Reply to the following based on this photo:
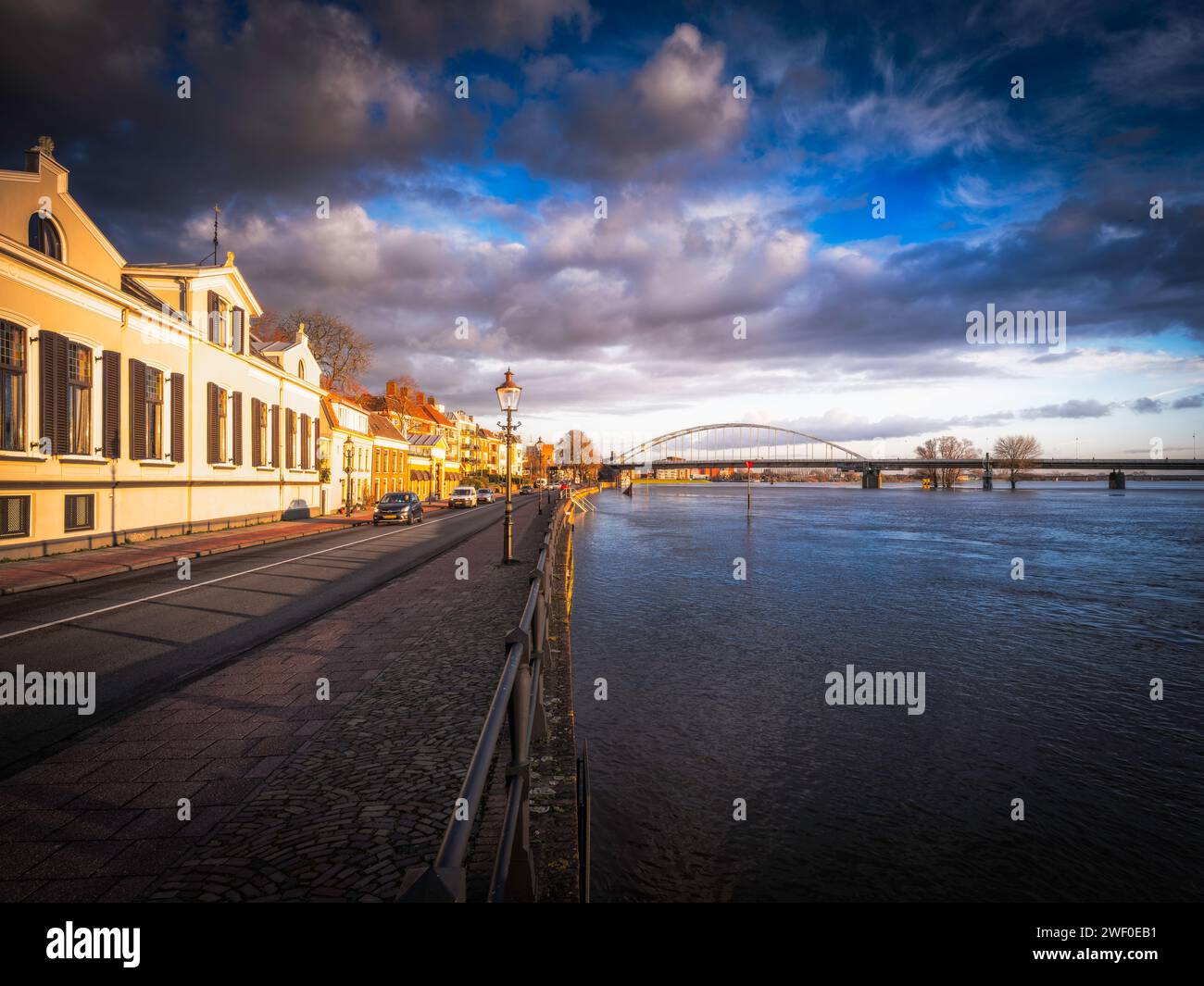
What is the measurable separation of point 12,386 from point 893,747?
23467 millimetres

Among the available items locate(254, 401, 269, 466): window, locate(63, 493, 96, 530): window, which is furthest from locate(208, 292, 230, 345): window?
locate(63, 493, 96, 530): window

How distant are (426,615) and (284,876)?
25.9ft

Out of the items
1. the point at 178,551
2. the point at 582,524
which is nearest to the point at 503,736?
the point at 178,551

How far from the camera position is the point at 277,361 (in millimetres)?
37219

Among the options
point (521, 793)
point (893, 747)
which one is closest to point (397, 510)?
point (893, 747)

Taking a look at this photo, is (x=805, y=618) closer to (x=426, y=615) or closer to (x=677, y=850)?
(x=426, y=615)

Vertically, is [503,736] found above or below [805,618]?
above

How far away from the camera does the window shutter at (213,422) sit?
1110 inches

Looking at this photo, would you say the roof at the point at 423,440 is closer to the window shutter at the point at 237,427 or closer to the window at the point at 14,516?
the window shutter at the point at 237,427

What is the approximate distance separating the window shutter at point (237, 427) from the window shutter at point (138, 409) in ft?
23.4

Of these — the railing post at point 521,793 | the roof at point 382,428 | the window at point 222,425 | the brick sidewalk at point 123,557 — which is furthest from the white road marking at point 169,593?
the roof at point 382,428

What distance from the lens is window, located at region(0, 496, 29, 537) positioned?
17625 mm

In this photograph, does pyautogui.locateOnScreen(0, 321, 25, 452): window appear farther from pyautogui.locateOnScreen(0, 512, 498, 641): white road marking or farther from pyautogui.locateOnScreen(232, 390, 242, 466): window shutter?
pyautogui.locateOnScreen(232, 390, 242, 466): window shutter
